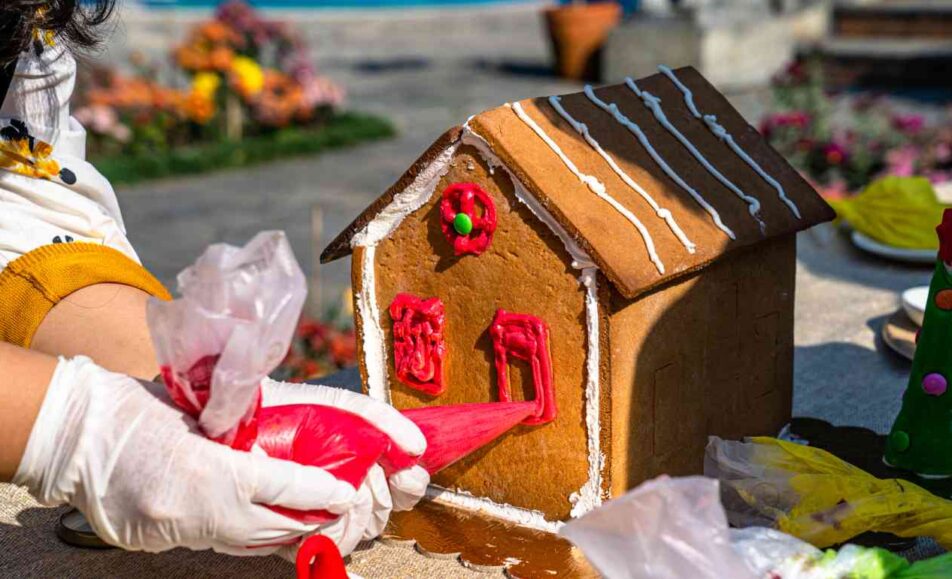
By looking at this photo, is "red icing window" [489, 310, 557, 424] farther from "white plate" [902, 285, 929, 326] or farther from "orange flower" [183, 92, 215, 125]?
"orange flower" [183, 92, 215, 125]

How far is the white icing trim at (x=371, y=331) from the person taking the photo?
184cm

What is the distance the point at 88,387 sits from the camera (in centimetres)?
131

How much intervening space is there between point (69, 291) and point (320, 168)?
231 inches

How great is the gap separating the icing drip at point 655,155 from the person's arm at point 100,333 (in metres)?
0.78

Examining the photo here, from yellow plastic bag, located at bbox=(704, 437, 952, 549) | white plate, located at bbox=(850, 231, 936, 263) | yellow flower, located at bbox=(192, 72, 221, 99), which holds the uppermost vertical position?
yellow flower, located at bbox=(192, 72, 221, 99)

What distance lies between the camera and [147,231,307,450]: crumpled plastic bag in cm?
124

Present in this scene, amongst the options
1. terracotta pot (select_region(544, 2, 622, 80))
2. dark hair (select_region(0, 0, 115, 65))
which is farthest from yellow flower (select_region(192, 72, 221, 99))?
dark hair (select_region(0, 0, 115, 65))

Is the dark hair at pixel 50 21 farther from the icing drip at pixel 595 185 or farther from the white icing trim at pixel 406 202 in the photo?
the icing drip at pixel 595 185

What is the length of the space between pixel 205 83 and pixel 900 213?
5334mm

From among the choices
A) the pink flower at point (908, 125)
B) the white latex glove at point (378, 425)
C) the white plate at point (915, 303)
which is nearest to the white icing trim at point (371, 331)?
the white latex glove at point (378, 425)

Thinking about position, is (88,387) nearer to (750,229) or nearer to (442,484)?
(442,484)

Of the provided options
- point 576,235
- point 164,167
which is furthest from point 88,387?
point 164,167

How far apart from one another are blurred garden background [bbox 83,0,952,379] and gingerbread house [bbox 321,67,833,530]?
56.1 inches

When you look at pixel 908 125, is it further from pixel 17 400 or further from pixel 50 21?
pixel 17 400
